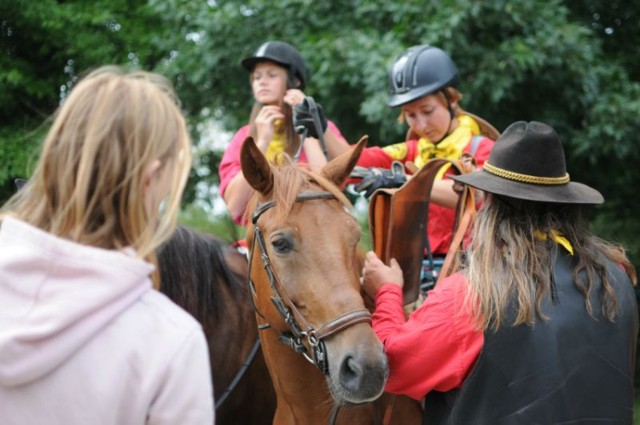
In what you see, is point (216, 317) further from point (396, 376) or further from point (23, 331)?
point (23, 331)

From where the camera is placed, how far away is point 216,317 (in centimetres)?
410

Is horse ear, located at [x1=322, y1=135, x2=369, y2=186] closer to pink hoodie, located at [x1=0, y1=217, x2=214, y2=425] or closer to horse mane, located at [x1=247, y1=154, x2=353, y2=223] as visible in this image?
horse mane, located at [x1=247, y1=154, x2=353, y2=223]

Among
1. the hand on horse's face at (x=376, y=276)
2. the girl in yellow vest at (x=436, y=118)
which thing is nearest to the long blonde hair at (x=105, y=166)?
the hand on horse's face at (x=376, y=276)

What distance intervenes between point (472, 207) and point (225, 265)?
129cm

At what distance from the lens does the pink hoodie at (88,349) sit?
168cm

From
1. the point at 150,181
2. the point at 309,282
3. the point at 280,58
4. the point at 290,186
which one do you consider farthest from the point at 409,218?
the point at 150,181

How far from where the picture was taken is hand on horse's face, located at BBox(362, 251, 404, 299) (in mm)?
3332

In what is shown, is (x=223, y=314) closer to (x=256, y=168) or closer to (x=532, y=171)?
(x=256, y=168)

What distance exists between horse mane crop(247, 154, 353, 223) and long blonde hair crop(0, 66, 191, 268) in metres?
1.37

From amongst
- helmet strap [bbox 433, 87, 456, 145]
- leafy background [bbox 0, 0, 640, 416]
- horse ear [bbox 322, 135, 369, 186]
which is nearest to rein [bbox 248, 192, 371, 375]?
horse ear [bbox 322, 135, 369, 186]

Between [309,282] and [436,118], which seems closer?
[309,282]

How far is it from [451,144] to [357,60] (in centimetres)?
253

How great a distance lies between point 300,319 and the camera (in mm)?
3104

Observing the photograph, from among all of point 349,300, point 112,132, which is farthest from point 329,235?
point 112,132
